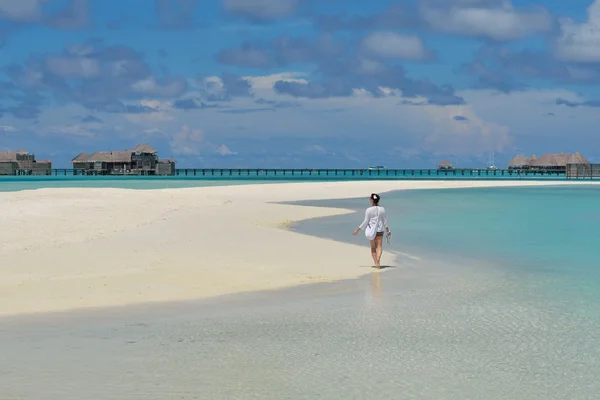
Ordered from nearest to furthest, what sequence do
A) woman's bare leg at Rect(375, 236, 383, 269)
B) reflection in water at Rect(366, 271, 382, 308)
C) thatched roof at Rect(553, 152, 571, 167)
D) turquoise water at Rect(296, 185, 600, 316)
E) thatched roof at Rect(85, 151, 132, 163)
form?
reflection in water at Rect(366, 271, 382, 308)
turquoise water at Rect(296, 185, 600, 316)
woman's bare leg at Rect(375, 236, 383, 269)
thatched roof at Rect(85, 151, 132, 163)
thatched roof at Rect(553, 152, 571, 167)

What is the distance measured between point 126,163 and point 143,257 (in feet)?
470

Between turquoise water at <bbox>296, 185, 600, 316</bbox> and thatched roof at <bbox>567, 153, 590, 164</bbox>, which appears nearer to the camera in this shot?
turquoise water at <bbox>296, 185, 600, 316</bbox>

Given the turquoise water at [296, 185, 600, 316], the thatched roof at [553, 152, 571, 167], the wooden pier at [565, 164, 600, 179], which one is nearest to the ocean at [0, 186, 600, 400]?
the turquoise water at [296, 185, 600, 316]

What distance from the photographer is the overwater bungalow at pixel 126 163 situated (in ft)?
504

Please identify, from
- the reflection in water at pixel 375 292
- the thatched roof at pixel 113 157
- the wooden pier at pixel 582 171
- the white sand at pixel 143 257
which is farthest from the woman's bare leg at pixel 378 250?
the thatched roof at pixel 113 157

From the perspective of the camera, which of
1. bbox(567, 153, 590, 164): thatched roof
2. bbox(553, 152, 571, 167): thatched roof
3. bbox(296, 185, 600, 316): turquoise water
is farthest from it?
bbox(553, 152, 571, 167): thatched roof

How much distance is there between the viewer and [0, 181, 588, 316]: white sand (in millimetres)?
12414

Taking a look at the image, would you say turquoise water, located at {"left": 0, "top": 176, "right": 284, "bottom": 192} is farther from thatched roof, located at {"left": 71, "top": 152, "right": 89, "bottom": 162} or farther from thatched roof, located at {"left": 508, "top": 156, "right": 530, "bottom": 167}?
thatched roof, located at {"left": 508, "top": 156, "right": 530, "bottom": 167}

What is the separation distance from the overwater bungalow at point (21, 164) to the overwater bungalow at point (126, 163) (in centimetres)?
831

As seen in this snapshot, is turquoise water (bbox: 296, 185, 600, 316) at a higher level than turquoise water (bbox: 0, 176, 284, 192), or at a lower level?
higher

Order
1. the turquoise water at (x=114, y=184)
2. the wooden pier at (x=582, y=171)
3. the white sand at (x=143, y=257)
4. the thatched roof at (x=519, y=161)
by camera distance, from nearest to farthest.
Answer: the white sand at (x=143, y=257) → the turquoise water at (x=114, y=184) → the wooden pier at (x=582, y=171) → the thatched roof at (x=519, y=161)

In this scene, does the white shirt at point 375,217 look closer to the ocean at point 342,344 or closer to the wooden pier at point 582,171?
the ocean at point 342,344

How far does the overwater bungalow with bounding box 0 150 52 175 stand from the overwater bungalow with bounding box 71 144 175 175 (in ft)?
27.2

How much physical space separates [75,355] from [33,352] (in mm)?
526
